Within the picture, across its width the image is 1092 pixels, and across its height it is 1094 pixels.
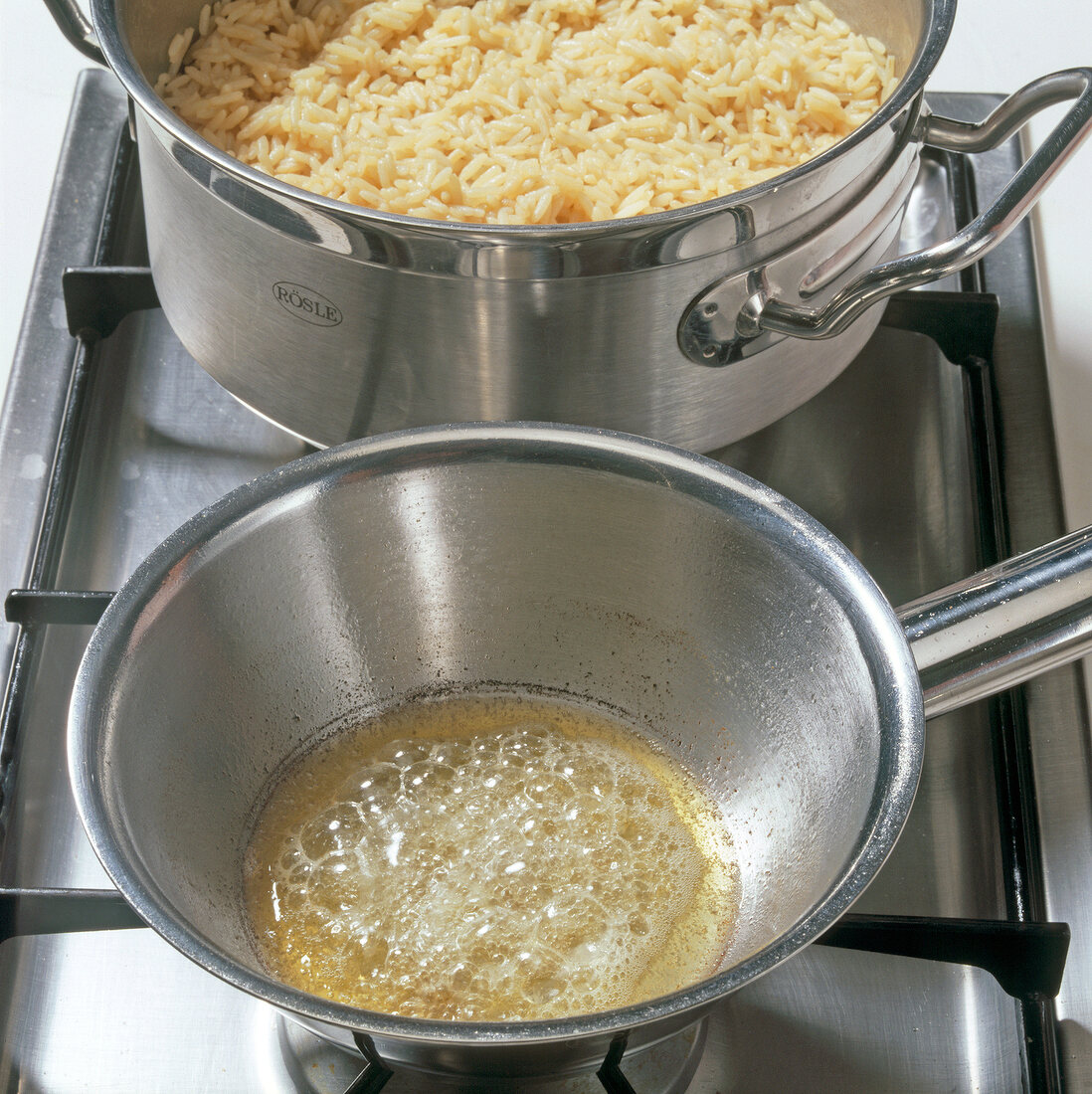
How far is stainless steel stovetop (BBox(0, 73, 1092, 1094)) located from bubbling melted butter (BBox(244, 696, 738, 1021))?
41mm

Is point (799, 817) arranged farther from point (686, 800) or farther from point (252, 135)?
point (252, 135)

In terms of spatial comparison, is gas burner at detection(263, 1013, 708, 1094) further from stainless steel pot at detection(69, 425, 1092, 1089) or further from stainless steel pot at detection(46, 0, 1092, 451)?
stainless steel pot at detection(46, 0, 1092, 451)

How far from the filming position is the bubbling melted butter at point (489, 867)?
1.81 feet

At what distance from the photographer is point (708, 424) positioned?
28.5 inches

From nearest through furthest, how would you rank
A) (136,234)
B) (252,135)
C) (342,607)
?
(342,607) < (252,135) < (136,234)

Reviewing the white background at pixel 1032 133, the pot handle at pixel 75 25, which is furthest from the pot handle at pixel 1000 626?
the pot handle at pixel 75 25

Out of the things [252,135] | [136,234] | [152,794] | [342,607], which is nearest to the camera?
[152,794]

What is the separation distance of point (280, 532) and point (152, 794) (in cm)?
13

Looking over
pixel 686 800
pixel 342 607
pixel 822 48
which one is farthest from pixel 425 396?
pixel 822 48

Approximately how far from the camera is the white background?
84 centimetres

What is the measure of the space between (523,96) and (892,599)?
0.36 meters

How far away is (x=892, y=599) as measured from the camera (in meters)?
0.74

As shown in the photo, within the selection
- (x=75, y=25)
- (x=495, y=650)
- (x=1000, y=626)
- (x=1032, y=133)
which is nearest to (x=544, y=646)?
(x=495, y=650)

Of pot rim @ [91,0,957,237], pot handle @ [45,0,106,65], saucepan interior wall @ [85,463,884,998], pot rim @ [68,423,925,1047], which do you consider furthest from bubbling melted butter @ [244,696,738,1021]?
pot handle @ [45,0,106,65]
